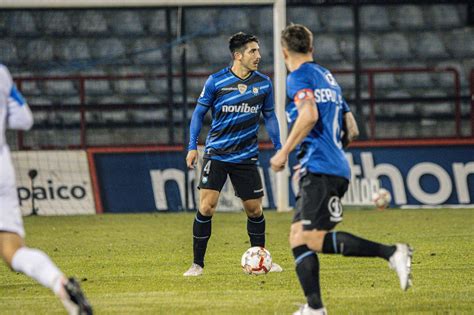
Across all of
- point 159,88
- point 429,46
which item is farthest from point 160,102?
point 429,46

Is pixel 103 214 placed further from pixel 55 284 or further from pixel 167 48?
pixel 55 284

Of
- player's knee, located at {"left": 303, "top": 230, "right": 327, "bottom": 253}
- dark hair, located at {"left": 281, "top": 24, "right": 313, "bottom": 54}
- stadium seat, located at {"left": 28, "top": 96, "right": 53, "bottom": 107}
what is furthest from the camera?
stadium seat, located at {"left": 28, "top": 96, "right": 53, "bottom": 107}

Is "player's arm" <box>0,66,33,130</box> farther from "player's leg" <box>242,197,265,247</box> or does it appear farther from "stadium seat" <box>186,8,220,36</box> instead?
"stadium seat" <box>186,8,220,36</box>

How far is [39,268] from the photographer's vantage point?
6133 mm

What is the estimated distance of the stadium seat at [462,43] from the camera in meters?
22.4

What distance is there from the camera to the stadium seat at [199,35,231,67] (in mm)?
22484

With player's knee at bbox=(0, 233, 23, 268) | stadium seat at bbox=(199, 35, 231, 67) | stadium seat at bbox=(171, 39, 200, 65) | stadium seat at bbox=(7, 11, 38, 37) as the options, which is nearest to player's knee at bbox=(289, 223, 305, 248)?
player's knee at bbox=(0, 233, 23, 268)

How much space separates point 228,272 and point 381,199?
836 cm

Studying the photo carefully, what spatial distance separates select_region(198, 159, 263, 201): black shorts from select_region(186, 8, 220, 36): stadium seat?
1262cm

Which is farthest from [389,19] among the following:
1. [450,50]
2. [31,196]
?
[31,196]

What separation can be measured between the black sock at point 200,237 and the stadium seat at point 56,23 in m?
13.2

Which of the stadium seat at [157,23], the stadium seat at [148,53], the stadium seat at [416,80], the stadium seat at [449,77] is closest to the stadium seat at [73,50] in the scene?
the stadium seat at [148,53]

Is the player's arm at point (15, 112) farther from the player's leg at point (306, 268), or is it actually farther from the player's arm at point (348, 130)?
the player's arm at point (348, 130)

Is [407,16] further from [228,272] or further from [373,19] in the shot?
[228,272]
